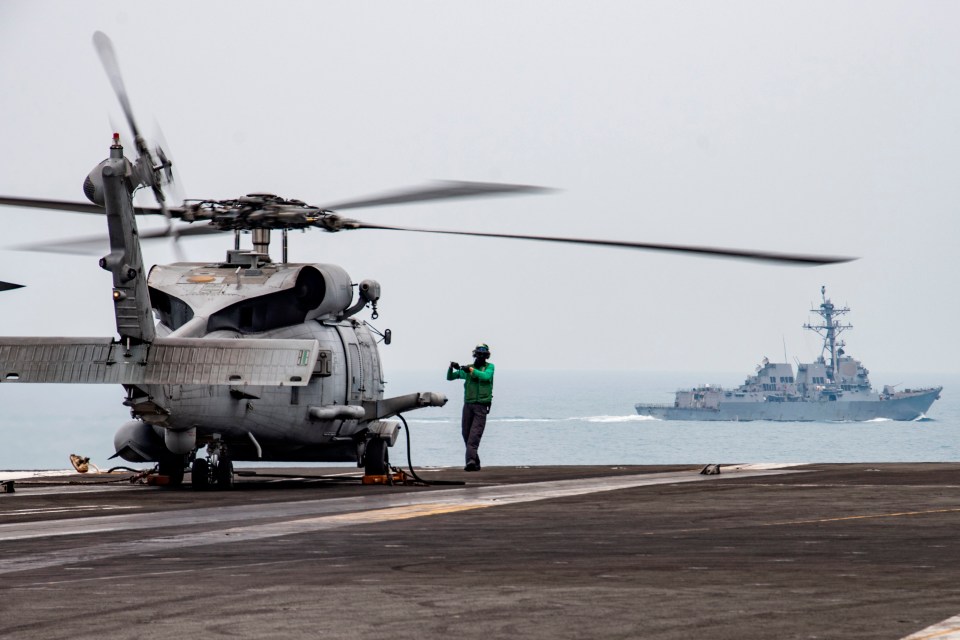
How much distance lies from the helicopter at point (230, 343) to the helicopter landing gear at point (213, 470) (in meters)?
0.02

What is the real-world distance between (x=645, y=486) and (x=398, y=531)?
6804 millimetres

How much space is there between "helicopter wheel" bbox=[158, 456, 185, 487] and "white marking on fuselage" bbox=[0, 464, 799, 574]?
4.13 metres

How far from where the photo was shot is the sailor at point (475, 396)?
24188mm

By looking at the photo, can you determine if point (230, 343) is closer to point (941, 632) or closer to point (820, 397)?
point (941, 632)

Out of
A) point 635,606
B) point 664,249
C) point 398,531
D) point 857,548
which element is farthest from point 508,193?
point 635,606

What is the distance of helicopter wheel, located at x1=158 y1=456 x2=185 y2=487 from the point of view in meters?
20.8

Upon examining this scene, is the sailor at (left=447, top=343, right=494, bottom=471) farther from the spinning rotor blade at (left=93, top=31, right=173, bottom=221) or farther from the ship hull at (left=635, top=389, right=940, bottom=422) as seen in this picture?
the ship hull at (left=635, top=389, right=940, bottom=422)

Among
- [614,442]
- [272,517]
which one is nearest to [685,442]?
[614,442]

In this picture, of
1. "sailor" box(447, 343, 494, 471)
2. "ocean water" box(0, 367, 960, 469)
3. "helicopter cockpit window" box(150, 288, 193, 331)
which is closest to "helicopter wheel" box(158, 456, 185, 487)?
"helicopter cockpit window" box(150, 288, 193, 331)

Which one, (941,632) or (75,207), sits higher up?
(75,207)

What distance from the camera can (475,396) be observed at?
24438 millimetres

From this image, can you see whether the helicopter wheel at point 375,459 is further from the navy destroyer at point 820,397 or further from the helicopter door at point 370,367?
the navy destroyer at point 820,397

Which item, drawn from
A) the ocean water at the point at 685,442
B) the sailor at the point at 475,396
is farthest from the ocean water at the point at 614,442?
the sailor at the point at 475,396

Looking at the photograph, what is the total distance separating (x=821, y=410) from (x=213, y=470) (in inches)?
6512
